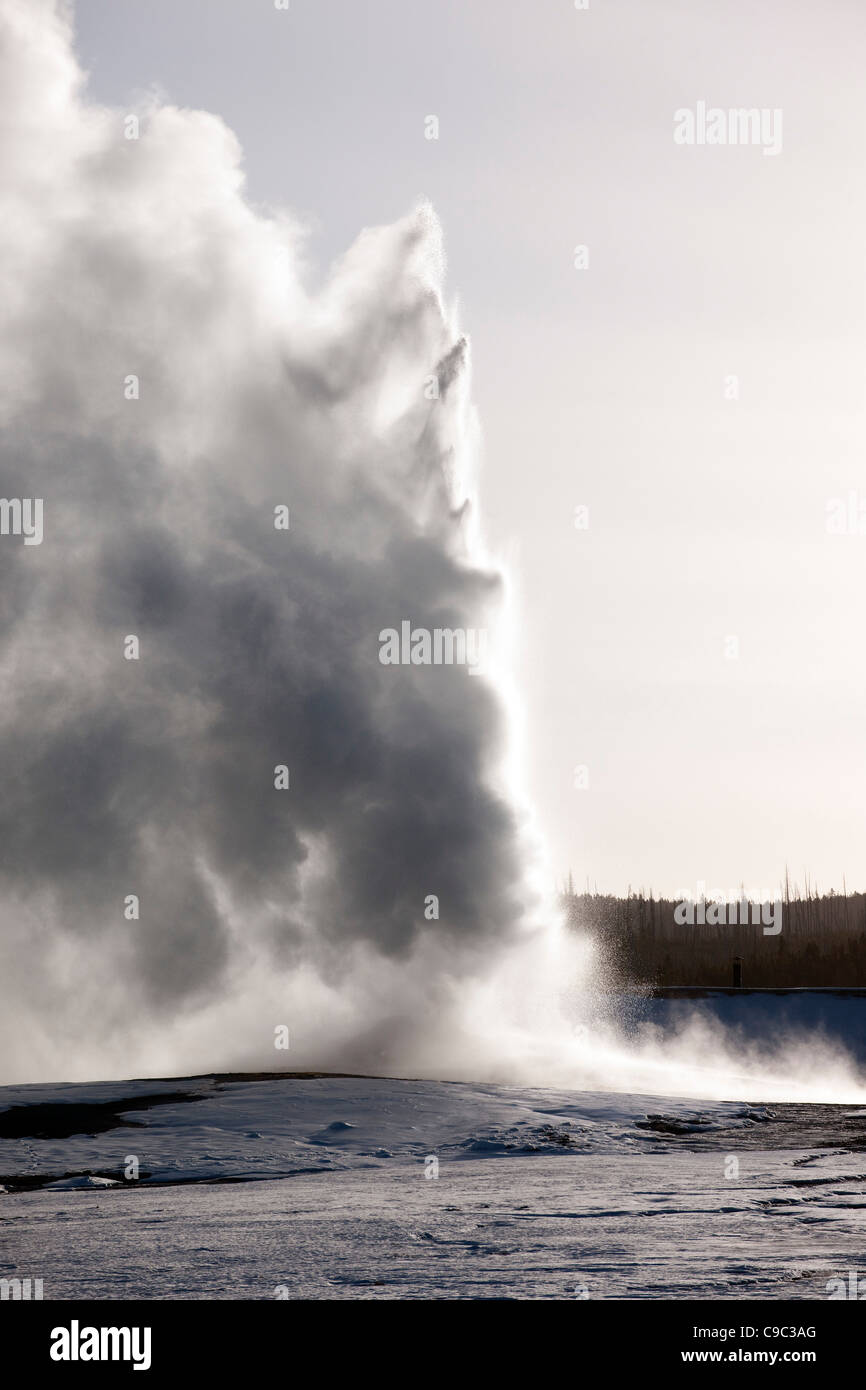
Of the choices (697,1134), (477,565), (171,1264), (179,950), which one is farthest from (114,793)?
(171,1264)

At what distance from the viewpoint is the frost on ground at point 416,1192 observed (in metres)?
8.22

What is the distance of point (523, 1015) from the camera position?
98.0ft

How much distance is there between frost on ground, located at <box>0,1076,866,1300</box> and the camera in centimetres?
822

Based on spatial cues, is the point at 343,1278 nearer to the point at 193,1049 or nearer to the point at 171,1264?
the point at 171,1264

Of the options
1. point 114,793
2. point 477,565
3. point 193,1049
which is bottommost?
point 193,1049

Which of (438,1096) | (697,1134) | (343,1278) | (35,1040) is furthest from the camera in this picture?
(35,1040)

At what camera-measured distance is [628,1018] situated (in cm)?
3284

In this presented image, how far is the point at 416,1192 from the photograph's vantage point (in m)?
12.2
